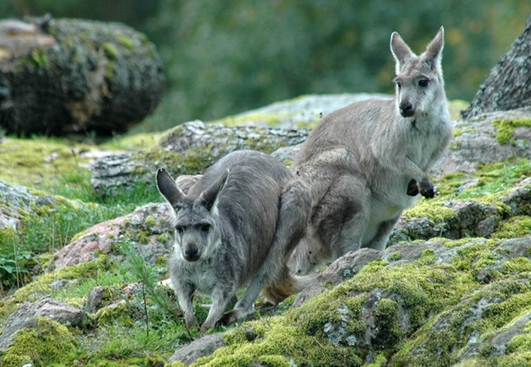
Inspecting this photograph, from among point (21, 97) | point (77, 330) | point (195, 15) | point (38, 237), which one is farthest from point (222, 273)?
point (195, 15)

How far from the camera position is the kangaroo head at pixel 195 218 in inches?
260

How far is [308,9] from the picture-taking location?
36.9 m

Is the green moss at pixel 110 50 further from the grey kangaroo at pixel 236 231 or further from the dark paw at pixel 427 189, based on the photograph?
the dark paw at pixel 427 189

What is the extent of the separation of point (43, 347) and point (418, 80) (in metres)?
4.45

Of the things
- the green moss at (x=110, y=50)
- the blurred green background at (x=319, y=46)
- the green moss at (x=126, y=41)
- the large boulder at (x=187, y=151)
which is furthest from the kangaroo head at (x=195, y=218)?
the blurred green background at (x=319, y=46)

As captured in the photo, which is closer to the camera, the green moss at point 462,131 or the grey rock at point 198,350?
the grey rock at point 198,350

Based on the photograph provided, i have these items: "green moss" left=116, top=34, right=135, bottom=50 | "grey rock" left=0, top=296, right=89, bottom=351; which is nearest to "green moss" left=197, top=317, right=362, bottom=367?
"grey rock" left=0, top=296, right=89, bottom=351

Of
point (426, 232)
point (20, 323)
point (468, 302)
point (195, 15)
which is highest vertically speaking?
point (468, 302)

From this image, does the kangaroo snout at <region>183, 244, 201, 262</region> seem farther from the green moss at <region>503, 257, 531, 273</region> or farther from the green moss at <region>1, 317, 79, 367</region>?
the green moss at <region>503, 257, 531, 273</region>

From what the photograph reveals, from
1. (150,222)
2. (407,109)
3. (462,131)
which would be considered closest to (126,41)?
(462,131)

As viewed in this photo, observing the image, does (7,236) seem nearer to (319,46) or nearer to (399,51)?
(399,51)

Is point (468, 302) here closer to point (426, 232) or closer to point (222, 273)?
point (222, 273)

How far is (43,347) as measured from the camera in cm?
595

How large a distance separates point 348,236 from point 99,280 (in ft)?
8.20
